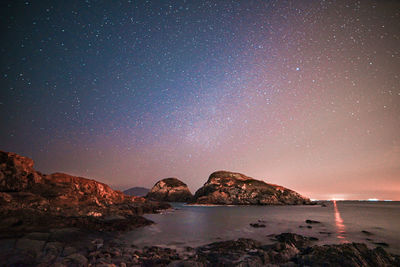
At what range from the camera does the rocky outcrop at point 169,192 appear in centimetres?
13890

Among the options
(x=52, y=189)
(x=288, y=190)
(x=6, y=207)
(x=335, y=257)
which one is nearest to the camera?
(x=335, y=257)

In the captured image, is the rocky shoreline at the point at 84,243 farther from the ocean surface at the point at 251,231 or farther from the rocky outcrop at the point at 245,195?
the rocky outcrop at the point at 245,195

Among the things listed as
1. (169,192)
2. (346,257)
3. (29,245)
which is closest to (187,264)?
(346,257)

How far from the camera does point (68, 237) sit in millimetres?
13539

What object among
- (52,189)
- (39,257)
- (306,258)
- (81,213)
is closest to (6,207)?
(81,213)

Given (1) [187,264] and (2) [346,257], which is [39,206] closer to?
(1) [187,264]

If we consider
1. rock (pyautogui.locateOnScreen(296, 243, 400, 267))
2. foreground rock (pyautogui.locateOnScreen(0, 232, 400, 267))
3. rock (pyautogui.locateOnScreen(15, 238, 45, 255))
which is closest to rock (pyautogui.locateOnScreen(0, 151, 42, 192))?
foreground rock (pyautogui.locateOnScreen(0, 232, 400, 267))

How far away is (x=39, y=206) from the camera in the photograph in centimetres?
1869

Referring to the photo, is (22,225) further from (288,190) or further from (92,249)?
(288,190)

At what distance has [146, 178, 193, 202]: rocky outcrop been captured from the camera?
456 feet

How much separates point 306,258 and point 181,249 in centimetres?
808

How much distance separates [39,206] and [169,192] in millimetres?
127079

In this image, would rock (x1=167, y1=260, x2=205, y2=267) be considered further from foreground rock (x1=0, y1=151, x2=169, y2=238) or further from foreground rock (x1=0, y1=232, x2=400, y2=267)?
foreground rock (x1=0, y1=151, x2=169, y2=238)

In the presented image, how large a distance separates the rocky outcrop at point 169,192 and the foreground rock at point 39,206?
383 ft
